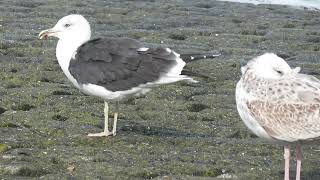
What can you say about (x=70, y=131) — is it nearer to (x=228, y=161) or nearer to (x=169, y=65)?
(x=169, y=65)

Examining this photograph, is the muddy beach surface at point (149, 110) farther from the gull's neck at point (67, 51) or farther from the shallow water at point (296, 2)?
the shallow water at point (296, 2)

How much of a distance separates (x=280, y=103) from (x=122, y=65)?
2.67 meters

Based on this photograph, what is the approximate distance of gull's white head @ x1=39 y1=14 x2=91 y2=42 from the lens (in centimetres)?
1045

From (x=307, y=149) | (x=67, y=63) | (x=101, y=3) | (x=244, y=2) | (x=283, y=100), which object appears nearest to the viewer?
(x=283, y=100)

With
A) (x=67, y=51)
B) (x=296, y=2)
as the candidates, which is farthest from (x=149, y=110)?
(x=296, y=2)

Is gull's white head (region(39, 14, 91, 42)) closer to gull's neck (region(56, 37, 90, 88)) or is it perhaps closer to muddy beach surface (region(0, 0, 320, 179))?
gull's neck (region(56, 37, 90, 88))

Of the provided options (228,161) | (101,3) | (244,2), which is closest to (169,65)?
(228,161)

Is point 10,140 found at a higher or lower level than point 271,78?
lower

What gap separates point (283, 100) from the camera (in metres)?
7.70

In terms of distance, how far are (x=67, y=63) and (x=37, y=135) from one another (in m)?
1.06

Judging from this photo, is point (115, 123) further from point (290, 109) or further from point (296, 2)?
point (296, 2)

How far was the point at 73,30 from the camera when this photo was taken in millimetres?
10492

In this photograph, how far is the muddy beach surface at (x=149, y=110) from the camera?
27.8ft

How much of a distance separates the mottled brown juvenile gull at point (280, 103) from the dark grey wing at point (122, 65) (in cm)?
192
